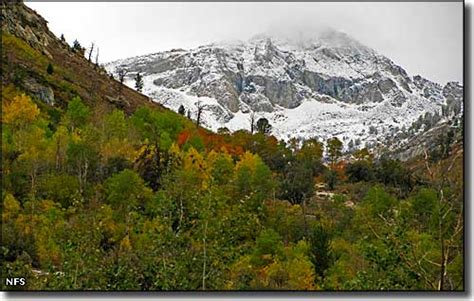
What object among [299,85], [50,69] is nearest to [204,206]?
[299,85]

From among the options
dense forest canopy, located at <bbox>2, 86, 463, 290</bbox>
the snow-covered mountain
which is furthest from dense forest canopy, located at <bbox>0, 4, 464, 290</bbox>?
the snow-covered mountain

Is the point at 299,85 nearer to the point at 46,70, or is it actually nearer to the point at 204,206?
the point at 204,206

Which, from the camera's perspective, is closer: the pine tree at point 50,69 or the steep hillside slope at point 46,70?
the steep hillside slope at point 46,70

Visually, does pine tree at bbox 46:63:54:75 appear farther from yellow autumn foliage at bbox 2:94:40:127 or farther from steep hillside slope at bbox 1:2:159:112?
yellow autumn foliage at bbox 2:94:40:127

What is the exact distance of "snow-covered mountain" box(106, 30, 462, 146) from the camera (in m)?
4.74

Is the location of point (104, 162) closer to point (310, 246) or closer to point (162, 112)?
point (162, 112)

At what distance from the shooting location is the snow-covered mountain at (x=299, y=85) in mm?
4738

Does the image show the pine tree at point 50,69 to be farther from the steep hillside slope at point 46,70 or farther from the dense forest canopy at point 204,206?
the dense forest canopy at point 204,206

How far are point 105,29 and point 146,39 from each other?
0.30 metres

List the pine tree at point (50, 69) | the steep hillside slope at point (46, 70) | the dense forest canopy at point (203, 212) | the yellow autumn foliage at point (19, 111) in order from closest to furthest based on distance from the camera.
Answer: the dense forest canopy at point (203, 212)
the yellow autumn foliage at point (19, 111)
the steep hillside slope at point (46, 70)
the pine tree at point (50, 69)

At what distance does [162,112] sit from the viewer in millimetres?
6543

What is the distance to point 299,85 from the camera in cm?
544

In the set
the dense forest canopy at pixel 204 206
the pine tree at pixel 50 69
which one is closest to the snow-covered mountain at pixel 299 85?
the dense forest canopy at pixel 204 206

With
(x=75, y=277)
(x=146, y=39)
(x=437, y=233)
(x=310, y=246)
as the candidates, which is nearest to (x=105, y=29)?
(x=146, y=39)
